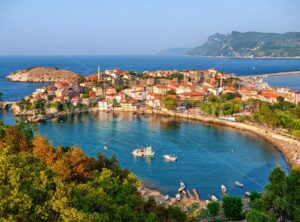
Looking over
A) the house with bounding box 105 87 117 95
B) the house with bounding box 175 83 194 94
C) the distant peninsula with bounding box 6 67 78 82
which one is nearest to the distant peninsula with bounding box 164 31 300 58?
the distant peninsula with bounding box 6 67 78 82

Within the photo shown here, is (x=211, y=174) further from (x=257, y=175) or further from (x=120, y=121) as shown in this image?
(x=120, y=121)

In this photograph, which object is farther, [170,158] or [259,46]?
[259,46]

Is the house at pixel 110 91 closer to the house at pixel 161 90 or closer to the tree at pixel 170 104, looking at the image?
the house at pixel 161 90

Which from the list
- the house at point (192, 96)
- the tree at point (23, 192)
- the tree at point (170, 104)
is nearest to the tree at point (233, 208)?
the tree at point (23, 192)

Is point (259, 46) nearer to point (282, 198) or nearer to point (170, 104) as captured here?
point (170, 104)

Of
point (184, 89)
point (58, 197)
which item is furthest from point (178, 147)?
point (184, 89)

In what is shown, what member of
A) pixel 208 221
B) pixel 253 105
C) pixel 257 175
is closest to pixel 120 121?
pixel 253 105
